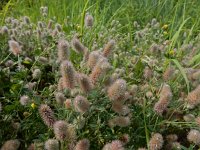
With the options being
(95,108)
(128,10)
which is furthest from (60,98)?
(128,10)

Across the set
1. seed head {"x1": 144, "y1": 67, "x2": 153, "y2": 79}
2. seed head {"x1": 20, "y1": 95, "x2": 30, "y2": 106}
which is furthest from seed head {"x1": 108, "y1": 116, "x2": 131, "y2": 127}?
seed head {"x1": 144, "y1": 67, "x2": 153, "y2": 79}

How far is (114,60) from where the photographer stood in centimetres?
234

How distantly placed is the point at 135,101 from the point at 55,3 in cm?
247

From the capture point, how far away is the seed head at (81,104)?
1.56 m

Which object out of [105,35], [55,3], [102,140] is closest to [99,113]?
[102,140]

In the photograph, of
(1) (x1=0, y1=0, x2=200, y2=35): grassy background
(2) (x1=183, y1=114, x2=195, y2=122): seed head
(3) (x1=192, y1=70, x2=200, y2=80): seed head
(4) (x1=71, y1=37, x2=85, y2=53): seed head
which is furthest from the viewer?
(1) (x1=0, y1=0, x2=200, y2=35): grassy background

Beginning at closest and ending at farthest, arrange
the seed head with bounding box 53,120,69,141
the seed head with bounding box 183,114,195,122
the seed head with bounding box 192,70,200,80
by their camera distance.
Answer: the seed head with bounding box 53,120,69,141, the seed head with bounding box 183,114,195,122, the seed head with bounding box 192,70,200,80

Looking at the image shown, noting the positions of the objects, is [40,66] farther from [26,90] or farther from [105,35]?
[105,35]

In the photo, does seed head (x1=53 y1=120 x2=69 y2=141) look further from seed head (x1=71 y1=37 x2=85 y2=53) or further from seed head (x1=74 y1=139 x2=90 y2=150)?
seed head (x1=71 y1=37 x2=85 y2=53)

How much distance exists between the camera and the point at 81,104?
1562 millimetres

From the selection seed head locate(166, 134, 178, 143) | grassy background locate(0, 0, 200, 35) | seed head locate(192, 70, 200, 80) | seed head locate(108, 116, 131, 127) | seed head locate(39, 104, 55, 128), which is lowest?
grassy background locate(0, 0, 200, 35)

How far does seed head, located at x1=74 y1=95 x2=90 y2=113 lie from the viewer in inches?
61.3

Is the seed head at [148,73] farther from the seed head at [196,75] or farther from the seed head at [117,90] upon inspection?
the seed head at [117,90]

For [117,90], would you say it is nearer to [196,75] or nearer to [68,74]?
[68,74]
